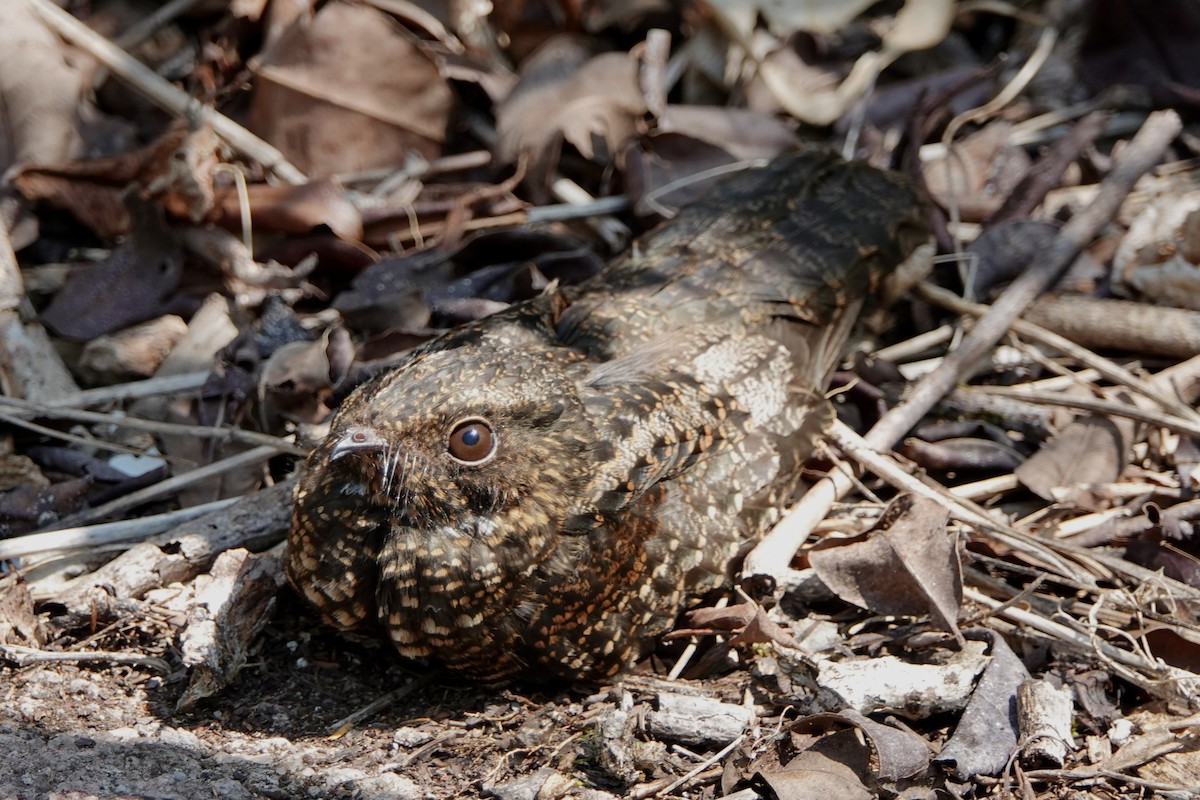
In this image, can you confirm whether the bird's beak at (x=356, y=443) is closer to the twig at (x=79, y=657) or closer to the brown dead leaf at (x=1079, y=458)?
the twig at (x=79, y=657)

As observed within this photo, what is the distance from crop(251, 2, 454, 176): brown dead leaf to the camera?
4504mm

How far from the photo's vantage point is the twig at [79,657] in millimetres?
3082

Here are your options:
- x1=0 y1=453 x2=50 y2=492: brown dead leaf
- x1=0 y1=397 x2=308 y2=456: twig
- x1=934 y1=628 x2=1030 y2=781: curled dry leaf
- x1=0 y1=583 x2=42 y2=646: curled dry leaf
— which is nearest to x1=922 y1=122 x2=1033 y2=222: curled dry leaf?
x1=934 y1=628 x2=1030 y2=781: curled dry leaf

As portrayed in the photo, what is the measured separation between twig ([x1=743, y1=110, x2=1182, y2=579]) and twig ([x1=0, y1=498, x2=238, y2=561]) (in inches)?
62.3

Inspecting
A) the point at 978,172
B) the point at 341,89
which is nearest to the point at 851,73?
the point at 978,172

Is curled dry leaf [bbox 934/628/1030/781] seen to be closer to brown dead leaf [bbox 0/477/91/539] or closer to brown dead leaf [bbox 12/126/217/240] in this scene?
brown dead leaf [bbox 0/477/91/539]

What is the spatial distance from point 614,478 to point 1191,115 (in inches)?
128

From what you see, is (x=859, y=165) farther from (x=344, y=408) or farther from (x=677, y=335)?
(x=344, y=408)

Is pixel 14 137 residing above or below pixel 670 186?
above

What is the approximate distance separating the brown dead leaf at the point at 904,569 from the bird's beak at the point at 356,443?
1240 mm

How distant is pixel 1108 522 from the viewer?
3.66 meters

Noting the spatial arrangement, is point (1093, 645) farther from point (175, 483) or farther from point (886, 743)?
point (175, 483)

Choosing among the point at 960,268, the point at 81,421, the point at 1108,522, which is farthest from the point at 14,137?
the point at 1108,522

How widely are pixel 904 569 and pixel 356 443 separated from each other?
1441 mm
